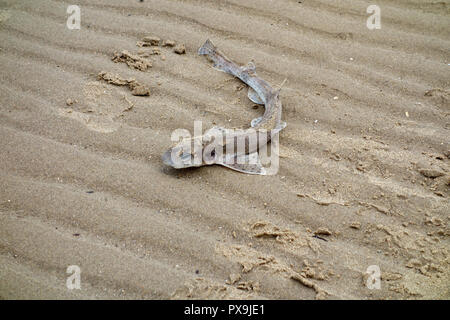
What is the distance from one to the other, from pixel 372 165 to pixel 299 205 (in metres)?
0.82

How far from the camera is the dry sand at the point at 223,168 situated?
264 cm

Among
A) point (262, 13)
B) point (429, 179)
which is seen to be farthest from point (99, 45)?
point (429, 179)

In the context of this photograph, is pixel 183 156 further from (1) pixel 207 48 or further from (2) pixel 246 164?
(1) pixel 207 48

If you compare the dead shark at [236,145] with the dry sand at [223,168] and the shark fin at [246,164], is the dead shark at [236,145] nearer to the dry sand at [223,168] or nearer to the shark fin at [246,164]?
the shark fin at [246,164]

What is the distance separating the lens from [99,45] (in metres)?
4.15

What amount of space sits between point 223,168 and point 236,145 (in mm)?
255

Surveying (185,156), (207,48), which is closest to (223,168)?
(185,156)

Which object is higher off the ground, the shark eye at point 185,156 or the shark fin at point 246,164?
the shark eye at point 185,156

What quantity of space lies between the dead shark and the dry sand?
11 cm

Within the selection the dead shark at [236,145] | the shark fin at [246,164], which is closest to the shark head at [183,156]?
the dead shark at [236,145]

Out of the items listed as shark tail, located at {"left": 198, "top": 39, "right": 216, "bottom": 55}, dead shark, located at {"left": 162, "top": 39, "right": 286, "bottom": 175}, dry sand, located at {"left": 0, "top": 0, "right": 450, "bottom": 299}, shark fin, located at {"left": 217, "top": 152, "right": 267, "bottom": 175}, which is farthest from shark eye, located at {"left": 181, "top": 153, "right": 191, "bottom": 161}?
shark tail, located at {"left": 198, "top": 39, "right": 216, "bottom": 55}

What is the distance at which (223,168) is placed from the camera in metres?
3.33

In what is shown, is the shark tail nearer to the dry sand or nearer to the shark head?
the dry sand
